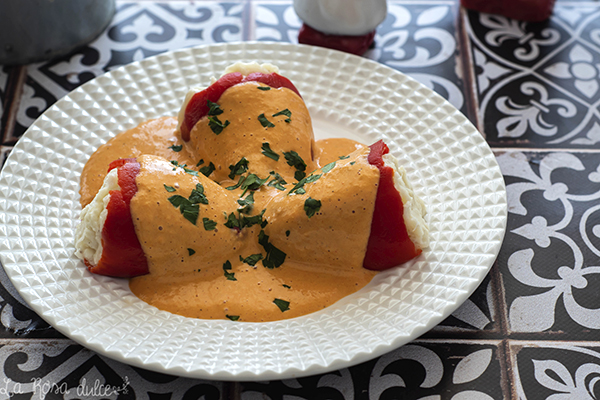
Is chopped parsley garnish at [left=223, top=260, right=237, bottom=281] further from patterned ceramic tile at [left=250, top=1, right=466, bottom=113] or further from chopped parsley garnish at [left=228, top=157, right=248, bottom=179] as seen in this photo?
patterned ceramic tile at [left=250, top=1, right=466, bottom=113]

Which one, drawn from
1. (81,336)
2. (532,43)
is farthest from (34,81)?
(532,43)

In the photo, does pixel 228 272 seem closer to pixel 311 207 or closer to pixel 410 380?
pixel 311 207

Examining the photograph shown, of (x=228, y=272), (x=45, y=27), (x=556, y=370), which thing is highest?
(x=45, y=27)

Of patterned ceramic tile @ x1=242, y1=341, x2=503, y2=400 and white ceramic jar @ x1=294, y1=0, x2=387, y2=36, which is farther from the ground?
white ceramic jar @ x1=294, y1=0, x2=387, y2=36

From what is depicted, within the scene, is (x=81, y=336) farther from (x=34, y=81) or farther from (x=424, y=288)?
(x=34, y=81)

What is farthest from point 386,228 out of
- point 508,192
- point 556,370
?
point 508,192

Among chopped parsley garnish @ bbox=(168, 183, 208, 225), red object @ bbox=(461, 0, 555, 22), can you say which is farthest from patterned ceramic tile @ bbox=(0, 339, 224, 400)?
red object @ bbox=(461, 0, 555, 22)
